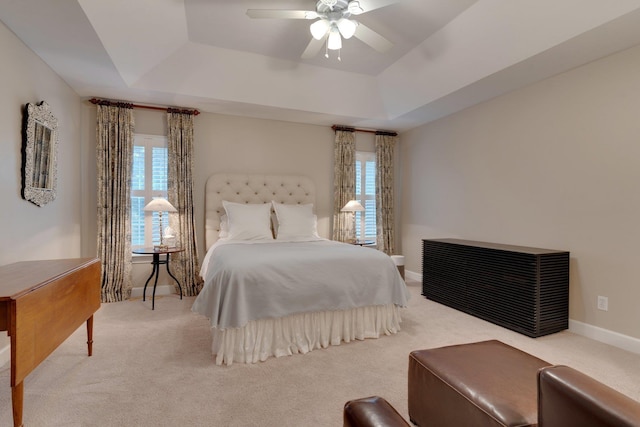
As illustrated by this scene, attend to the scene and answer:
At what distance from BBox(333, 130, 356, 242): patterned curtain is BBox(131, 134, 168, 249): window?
2.49 m

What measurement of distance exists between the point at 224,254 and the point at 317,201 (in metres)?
2.48

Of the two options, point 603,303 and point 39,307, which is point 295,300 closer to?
point 39,307

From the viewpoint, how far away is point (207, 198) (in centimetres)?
451

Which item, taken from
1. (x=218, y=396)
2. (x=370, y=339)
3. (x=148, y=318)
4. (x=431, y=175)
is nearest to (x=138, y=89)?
(x=148, y=318)

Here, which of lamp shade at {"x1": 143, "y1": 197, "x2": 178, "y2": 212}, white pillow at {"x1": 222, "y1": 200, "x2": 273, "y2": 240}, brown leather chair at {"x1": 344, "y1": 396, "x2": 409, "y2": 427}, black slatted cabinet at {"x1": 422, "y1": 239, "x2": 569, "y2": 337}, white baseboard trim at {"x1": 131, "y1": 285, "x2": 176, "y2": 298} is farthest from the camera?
white baseboard trim at {"x1": 131, "y1": 285, "x2": 176, "y2": 298}

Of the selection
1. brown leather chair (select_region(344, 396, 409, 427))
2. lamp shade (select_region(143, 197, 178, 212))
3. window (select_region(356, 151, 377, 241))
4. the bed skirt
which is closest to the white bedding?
the bed skirt

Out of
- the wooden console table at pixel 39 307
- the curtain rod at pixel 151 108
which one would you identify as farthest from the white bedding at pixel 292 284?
the curtain rod at pixel 151 108

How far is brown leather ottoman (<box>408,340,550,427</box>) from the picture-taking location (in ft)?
4.13

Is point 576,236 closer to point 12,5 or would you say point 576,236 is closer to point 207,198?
point 207,198

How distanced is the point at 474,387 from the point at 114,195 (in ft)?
14.2

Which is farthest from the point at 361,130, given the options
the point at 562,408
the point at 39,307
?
the point at 562,408

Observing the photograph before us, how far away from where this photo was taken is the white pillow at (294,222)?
4191mm

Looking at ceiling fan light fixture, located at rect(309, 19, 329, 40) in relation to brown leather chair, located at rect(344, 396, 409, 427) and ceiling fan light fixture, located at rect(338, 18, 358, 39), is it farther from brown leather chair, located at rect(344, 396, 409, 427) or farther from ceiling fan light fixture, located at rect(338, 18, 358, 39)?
brown leather chair, located at rect(344, 396, 409, 427)

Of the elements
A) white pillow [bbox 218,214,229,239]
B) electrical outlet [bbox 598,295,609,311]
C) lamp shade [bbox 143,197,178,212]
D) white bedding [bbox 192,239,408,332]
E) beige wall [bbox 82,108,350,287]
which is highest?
beige wall [bbox 82,108,350,287]
